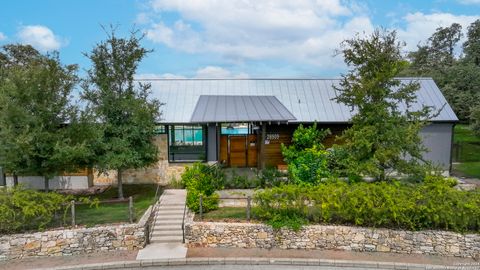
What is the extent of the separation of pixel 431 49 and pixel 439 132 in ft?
121

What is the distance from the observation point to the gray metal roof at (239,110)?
52.5ft

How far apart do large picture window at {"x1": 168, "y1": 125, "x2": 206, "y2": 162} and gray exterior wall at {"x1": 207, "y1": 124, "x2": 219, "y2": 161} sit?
50 cm

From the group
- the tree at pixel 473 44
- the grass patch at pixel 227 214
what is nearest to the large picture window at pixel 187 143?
the grass patch at pixel 227 214

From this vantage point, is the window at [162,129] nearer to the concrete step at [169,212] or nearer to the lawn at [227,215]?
the concrete step at [169,212]

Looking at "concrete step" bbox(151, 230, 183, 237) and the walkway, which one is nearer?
the walkway

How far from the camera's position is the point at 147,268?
10.5 m

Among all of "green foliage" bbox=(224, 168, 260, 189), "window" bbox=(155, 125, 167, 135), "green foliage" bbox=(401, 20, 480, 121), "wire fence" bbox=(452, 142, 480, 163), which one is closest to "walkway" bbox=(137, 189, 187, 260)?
"green foliage" bbox=(224, 168, 260, 189)

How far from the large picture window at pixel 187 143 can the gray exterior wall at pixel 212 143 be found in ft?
1.65

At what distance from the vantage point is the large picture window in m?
18.6

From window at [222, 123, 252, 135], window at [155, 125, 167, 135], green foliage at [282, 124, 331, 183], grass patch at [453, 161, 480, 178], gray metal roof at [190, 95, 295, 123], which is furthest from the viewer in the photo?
window at [222, 123, 252, 135]

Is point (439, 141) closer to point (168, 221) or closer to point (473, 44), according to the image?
point (168, 221)

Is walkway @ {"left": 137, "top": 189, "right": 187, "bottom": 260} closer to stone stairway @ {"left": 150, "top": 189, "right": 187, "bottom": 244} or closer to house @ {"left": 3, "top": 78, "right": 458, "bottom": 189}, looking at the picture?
stone stairway @ {"left": 150, "top": 189, "right": 187, "bottom": 244}

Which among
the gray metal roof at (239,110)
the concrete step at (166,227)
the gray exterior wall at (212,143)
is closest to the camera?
the concrete step at (166,227)

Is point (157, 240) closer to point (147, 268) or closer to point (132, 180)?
point (147, 268)
